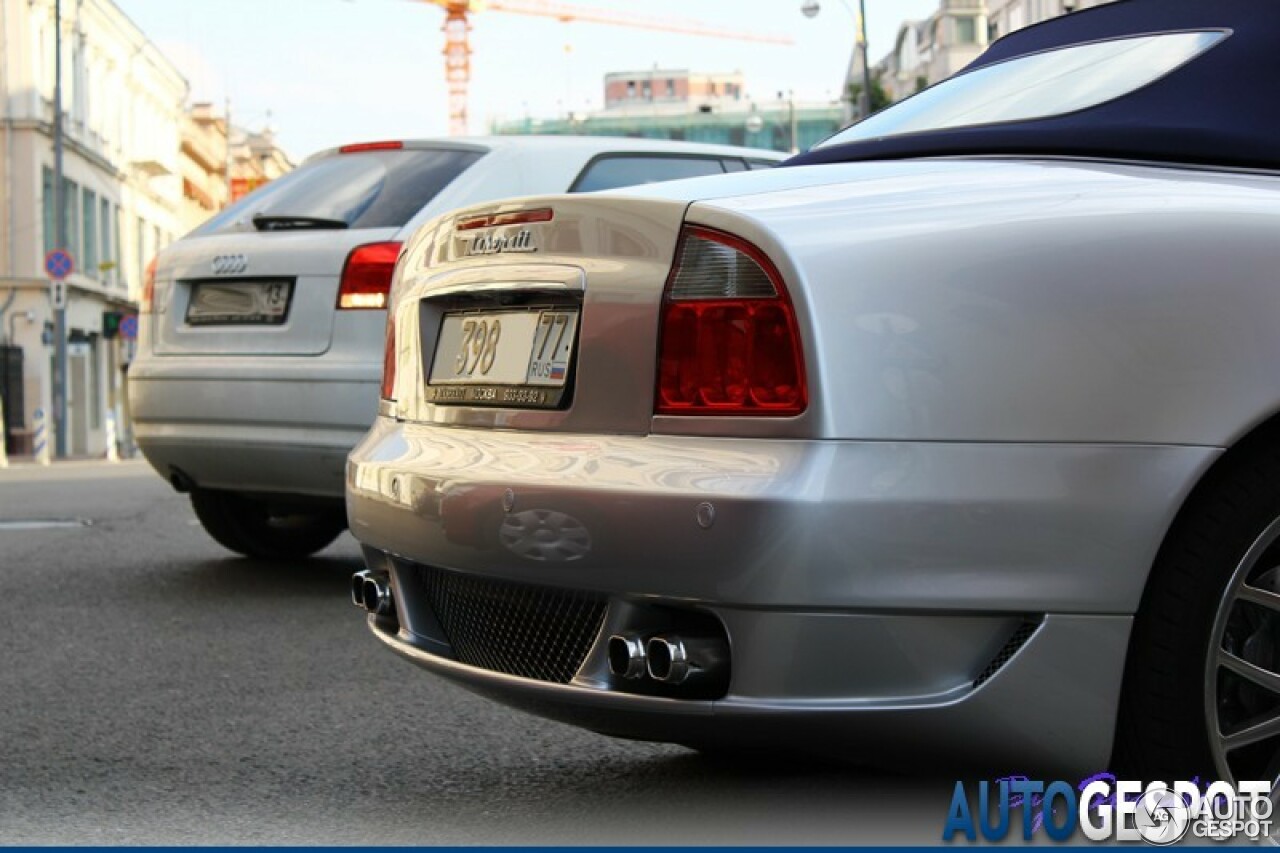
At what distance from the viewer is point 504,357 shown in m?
3.48

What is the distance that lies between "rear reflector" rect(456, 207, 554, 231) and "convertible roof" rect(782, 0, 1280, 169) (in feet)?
2.44

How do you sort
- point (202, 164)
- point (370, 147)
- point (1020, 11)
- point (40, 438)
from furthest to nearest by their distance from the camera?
1. point (202, 164)
2. point (1020, 11)
3. point (40, 438)
4. point (370, 147)

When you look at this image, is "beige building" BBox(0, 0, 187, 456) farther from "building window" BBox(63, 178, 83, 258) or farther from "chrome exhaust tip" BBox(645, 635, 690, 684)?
"chrome exhaust tip" BBox(645, 635, 690, 684)

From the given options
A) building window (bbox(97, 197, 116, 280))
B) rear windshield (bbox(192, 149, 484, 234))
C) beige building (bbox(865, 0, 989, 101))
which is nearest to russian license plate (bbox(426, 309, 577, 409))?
rear windshield (bbox(192, 149, 484, 234))

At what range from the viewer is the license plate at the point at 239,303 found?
23.1 ft

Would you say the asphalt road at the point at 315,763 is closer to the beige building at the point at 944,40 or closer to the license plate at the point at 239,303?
the license plate at the point at 239,303

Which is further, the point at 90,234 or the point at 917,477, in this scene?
the point at 90,234

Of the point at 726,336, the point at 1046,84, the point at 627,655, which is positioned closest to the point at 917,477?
the point at 726,336

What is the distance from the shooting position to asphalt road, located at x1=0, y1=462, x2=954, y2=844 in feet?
11.7

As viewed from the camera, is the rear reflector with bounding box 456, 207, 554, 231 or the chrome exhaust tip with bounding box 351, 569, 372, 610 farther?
the chrome exhaust tip with bounding box 351, 569, 372, 610

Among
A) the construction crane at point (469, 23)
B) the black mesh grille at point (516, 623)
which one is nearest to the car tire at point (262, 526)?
the black mesh grille at point (516, 623)

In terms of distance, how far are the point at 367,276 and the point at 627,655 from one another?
13.1ft

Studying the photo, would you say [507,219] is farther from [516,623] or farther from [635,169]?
[635,169]

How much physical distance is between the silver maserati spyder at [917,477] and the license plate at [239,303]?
3907mm
